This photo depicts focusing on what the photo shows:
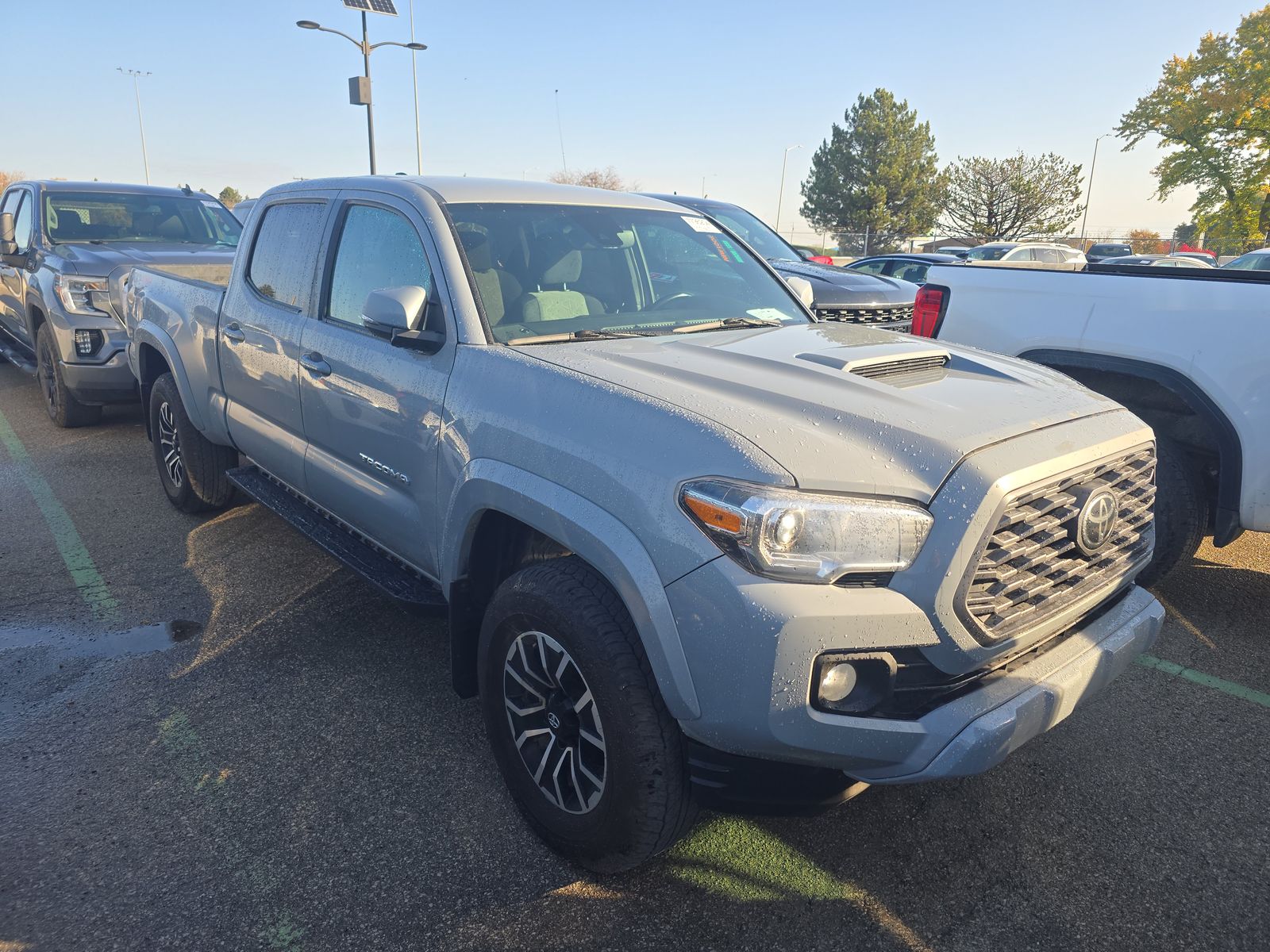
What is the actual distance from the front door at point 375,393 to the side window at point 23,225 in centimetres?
599

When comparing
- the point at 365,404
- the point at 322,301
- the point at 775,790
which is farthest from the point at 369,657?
the point at 775,790

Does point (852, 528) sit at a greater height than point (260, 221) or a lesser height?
lesser

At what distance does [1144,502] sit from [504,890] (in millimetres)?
2179

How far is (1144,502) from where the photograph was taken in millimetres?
2639

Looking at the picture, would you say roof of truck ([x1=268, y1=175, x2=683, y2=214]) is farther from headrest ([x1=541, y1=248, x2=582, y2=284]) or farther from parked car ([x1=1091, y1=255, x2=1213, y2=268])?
parked car ([x1=1091, y1=255, x2=1213, y2=268])

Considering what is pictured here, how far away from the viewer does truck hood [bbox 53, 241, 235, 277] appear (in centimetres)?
682

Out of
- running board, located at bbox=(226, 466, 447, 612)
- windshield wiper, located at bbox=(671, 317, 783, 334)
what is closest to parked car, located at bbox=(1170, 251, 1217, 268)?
windshield wiper, located at bbox=(671, 317, 783, 334)

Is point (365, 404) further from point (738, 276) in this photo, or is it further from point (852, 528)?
point (852, 528)

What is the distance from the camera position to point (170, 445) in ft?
17.5

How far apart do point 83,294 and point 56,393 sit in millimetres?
1032

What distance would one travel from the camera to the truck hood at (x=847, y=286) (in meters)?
7.54

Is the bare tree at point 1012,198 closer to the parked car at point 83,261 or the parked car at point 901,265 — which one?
the parked car at point 901,265

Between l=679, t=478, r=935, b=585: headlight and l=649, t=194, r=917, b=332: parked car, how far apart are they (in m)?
5.11

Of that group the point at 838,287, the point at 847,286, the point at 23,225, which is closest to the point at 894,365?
the point at 838,287
